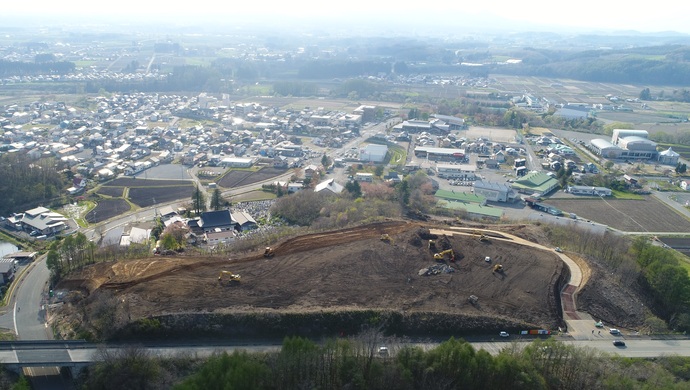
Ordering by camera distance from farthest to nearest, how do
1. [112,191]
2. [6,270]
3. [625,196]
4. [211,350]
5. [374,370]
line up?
1. [625,196]
2. [112,191]
3. [6,270]
4. [211,350]
5. [374,370]

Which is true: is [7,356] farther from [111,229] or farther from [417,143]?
[417,143]

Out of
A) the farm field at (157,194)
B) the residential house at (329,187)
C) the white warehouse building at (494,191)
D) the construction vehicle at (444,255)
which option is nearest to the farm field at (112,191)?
the farm field at (157,194)

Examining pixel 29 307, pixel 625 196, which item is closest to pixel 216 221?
pixel 29 307

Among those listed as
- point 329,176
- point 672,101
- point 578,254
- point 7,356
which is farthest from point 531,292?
point 672,101

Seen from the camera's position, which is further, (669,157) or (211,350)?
(669,157)

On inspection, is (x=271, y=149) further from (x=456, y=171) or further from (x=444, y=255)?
(x=444, y=255)

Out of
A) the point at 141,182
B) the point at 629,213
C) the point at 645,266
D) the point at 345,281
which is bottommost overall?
the point at 629,213
